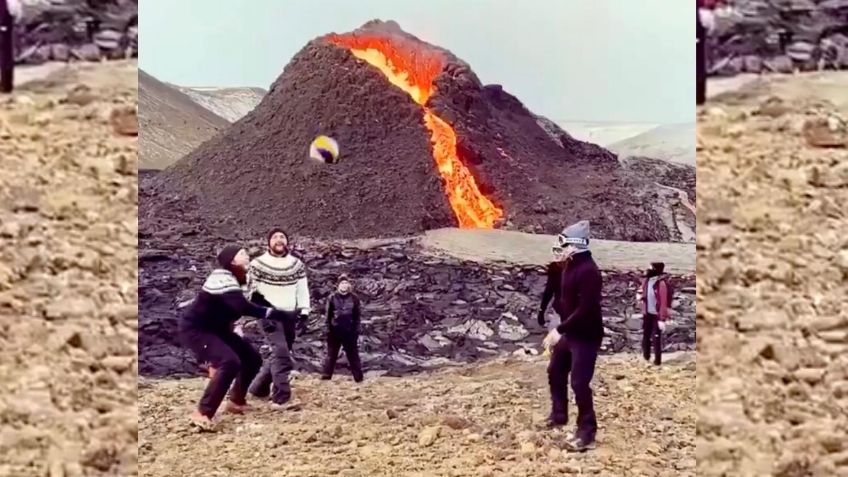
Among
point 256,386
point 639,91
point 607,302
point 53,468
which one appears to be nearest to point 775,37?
point 639,91

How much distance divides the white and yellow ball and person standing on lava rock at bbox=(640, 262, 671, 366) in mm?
1007

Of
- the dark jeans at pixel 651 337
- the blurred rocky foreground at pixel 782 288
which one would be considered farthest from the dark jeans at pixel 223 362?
the blurred rocky foreground at pixel 782 288

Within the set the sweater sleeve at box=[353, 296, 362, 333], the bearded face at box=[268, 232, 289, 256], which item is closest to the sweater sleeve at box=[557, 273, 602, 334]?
the sweater sleeve at box=[353, 296, 362, 333]

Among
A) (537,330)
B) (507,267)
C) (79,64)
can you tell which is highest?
(79,64)

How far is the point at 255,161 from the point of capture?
2.62m

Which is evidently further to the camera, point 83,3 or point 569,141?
point 569,141

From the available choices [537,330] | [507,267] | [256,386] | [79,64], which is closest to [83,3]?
[79,64]

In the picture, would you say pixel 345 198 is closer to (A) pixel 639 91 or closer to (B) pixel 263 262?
(B) pixel 263 262

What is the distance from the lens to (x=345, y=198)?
260cm

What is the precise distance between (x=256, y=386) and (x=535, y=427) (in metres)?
0.81

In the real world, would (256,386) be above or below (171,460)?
above

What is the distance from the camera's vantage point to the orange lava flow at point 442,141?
8.51 ft

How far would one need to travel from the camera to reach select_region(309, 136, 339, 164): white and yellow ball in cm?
259

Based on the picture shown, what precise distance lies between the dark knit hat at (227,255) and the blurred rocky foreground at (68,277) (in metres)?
0.24
